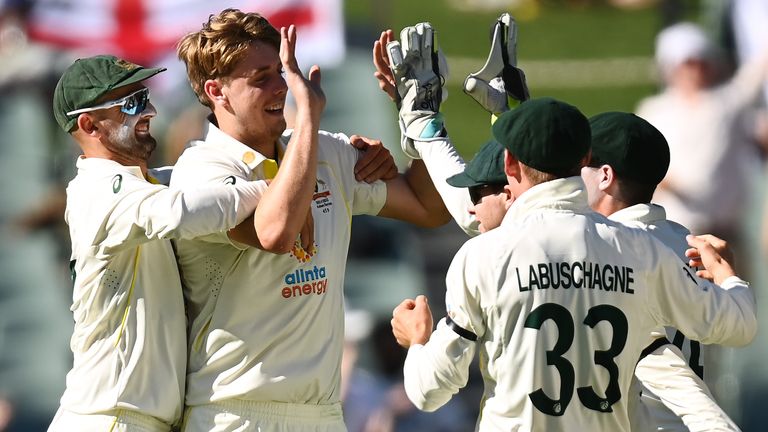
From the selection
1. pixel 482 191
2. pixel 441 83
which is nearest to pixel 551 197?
pixel 482 191

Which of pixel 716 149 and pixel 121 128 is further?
pixel 716 149

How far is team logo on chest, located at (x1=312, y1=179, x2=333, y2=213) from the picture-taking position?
15.3 ft

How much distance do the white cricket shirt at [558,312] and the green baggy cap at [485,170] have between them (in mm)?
271

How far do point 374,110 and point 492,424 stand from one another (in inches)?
221

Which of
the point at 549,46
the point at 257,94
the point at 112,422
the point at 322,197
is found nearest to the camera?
the point at 112,422

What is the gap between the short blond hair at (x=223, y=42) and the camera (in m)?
4.55

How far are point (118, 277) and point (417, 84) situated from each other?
1.27 m

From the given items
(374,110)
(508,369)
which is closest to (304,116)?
(508,369)

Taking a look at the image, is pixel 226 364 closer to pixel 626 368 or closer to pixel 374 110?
pixel 626 368

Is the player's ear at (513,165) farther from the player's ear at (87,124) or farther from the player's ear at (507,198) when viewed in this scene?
the player's ear at (87,124)

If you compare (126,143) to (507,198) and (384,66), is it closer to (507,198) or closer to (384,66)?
(384,66)

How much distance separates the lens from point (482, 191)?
4.30 m

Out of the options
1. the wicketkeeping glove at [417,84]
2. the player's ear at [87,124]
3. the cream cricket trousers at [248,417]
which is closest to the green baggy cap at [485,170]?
the wicketkeeping glove at [417,84]

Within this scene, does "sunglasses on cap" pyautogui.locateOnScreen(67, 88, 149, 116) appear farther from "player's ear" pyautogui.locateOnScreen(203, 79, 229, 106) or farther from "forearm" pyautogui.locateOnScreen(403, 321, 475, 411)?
"forearm" pyautogui.locateOnScreen(403, 321, 475, 411)
